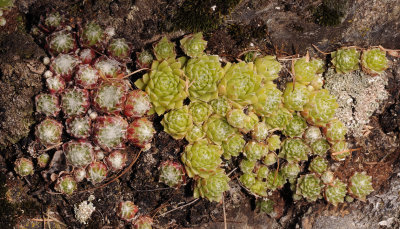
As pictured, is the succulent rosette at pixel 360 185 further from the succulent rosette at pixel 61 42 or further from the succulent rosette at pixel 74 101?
the succulent rosette at pixel 61 42

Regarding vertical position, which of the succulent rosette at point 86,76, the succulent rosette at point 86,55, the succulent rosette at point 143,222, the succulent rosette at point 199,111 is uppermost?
the succulent rosette at point 86,55

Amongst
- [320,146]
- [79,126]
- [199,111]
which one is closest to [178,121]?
[199,111]

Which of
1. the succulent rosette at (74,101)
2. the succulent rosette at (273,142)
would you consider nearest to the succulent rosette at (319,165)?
the succulent rosette at (273,142)

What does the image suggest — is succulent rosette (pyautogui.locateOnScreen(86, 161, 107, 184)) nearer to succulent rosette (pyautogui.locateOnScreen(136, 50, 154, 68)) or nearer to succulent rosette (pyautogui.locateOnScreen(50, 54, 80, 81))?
succulent rosette (pyautogui.locateOnScreen(50, 54, 80, 81))

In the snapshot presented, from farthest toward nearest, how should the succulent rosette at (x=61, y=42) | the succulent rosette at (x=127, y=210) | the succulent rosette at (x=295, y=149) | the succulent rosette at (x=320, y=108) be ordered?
the succulent rosette at (x=127, y=210) → the succulent rosette at (x=295, y=149) → the succulent rosette at (x=320, y=108) → the succulent rosette at (x=61, y=42)

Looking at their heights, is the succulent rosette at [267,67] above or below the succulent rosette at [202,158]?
above

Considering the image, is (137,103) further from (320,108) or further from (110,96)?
(320,108)

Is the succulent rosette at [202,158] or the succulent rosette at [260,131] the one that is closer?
the succulent rosette at [202,158]

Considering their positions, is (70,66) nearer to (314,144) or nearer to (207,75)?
(207,75)
